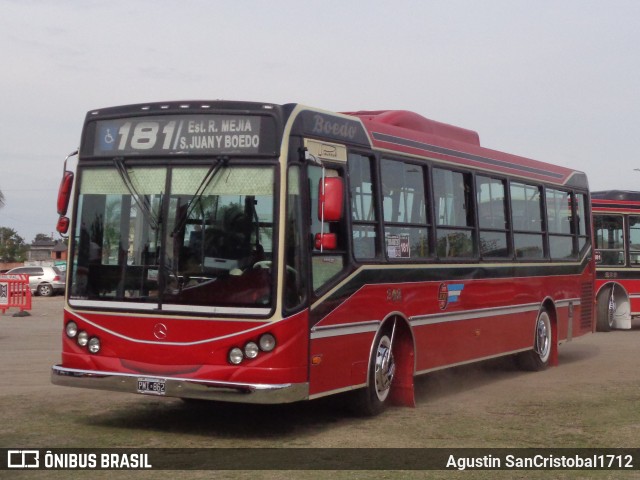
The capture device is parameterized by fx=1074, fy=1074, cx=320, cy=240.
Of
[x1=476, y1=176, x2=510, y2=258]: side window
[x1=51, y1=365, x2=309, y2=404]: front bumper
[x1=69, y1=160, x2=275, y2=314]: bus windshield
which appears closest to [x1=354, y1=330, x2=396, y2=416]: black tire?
[x1=51, y1=365, x2=309, y2=404]: front bumper

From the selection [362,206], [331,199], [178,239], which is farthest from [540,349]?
[178,239]

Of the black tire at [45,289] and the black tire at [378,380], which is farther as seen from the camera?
the black tire at [45,289]

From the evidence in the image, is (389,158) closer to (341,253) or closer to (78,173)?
(341,253)

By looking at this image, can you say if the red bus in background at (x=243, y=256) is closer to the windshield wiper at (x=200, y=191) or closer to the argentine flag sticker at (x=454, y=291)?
the windshield wiper at (x=200, y=191)

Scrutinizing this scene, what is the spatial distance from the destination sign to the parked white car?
3832 cm

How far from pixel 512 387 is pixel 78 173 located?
258 inches

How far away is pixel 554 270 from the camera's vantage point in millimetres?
16391

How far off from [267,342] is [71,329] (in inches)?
81.5

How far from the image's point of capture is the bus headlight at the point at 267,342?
9156mm

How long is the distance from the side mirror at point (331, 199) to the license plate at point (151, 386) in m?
2.02

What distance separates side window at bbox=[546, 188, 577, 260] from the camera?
53.7ft

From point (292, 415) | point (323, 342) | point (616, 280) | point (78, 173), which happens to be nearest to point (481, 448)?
point (323, 342)

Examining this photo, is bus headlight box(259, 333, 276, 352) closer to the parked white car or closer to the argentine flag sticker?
the argentine flag sticker

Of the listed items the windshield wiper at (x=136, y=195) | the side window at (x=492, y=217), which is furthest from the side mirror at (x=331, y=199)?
the side window at (x=492, y=217)
